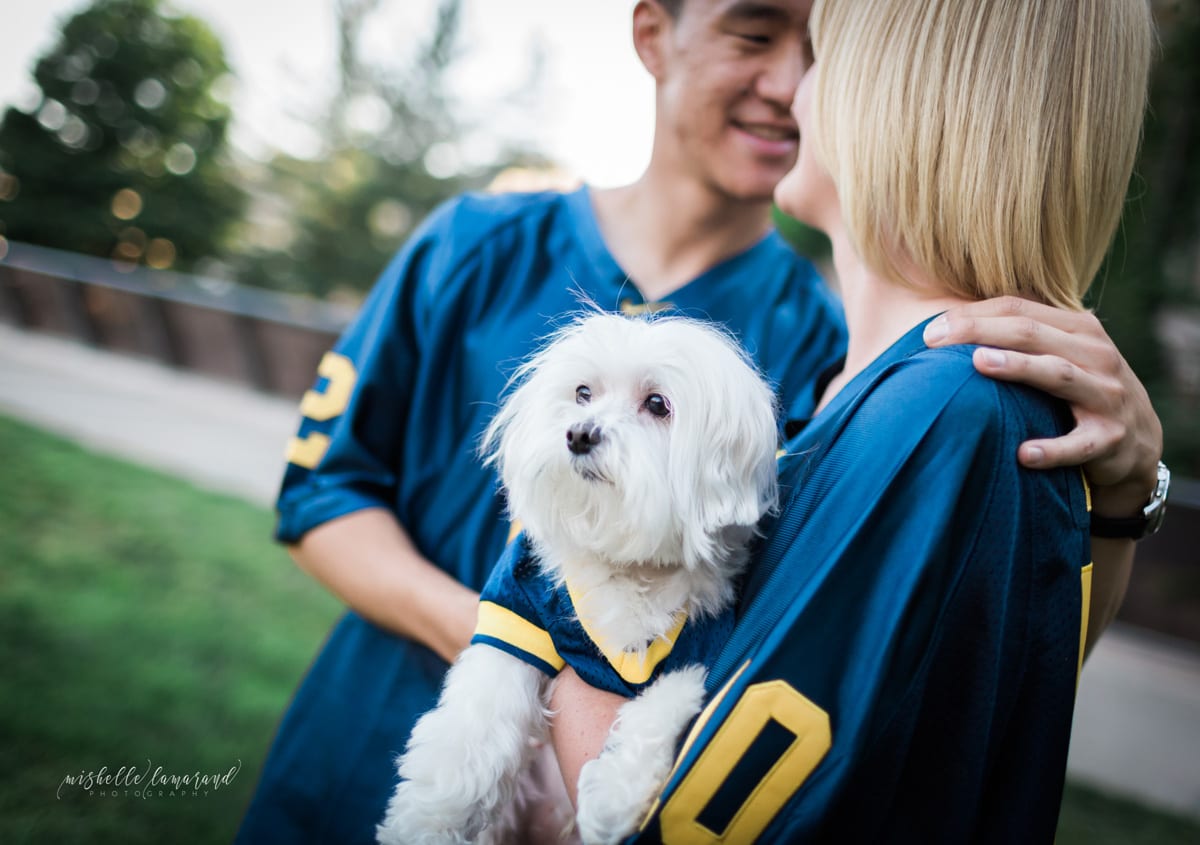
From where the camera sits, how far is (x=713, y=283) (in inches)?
64.6

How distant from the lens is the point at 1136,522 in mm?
1191

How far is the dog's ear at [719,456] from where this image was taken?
1.18 metres

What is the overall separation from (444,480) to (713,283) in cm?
71

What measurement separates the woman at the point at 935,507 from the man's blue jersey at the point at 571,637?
170 mm

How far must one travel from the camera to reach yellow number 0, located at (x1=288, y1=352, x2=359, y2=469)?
161cm

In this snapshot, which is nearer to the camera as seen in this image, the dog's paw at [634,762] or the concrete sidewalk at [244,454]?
the dog's paw at [634,762]

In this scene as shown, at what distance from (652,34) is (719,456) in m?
1.05

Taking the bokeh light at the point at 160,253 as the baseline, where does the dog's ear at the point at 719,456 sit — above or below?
above

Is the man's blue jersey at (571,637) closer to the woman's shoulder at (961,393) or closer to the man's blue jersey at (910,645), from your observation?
the man's blue jersey at (910,645)

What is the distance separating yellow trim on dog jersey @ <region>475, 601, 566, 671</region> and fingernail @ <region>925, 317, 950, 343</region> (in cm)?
72

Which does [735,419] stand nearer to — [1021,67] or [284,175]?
[1021,67]

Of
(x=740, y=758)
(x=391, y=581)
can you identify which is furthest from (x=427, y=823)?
(x=740, y=758)

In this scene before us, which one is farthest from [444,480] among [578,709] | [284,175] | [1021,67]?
[284,175]

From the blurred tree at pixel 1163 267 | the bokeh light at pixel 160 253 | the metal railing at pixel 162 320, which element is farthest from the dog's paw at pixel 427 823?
the bokeh light at pixel 160 253
